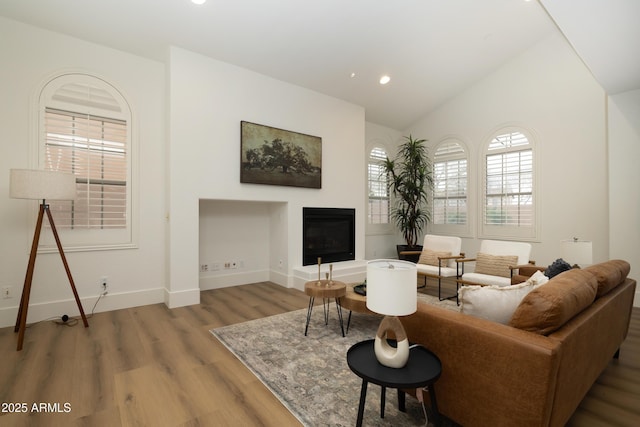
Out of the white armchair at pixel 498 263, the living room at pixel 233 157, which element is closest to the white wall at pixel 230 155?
the living room at pixel 233 157

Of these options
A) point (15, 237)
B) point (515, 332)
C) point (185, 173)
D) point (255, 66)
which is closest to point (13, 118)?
point (15, 237)

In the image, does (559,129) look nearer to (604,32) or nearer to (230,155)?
(604,32)

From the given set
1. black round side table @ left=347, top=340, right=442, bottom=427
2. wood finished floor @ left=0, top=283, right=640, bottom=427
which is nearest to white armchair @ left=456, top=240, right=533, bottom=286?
wood finished floor @ left=0, top=283, right=640, bottom=427

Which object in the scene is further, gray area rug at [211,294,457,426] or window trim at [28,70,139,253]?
window trim at [28,70,139,253]

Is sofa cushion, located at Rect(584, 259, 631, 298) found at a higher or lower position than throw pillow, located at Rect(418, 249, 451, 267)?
higher

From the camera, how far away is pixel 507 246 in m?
4.25

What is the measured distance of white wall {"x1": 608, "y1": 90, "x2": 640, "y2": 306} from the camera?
13.5 feet

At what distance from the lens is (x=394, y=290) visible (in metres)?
1.45

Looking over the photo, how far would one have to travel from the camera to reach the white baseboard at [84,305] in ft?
10.7

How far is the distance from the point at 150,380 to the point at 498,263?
163 inches

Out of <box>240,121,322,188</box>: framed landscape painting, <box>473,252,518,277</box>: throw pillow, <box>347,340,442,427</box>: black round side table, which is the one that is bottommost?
<box>347,340,442,427</box>: black round side table

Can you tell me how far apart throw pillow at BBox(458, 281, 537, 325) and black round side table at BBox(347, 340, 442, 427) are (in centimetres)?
37

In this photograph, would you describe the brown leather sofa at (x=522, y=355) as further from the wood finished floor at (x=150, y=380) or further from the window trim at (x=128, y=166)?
the window trim at (x=128, y=166)

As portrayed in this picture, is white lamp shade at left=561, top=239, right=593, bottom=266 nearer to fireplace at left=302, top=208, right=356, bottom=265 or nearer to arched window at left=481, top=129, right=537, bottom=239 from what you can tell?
arched window at left=481, top=129, right=537, bottom=239
